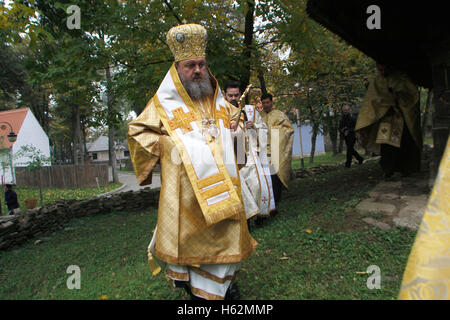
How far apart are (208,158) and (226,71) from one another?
141 inches

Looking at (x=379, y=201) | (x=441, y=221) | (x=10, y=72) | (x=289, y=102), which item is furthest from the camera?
(x=10, y=72)

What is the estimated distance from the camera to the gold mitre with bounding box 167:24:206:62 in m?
2.31

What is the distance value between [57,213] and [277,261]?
5213 millimetres

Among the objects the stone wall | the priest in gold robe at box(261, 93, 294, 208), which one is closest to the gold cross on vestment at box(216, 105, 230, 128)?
the priest in gold robe at box(261, 93, 294, 208)

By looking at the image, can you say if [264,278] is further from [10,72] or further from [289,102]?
[10,72]

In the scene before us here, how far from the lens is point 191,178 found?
2129 millimetres

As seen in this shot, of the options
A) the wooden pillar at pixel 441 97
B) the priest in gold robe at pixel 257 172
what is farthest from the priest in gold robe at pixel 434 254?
the wooden pillar at pixel 441 97

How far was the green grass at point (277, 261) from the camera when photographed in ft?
9.07

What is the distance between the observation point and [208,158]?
218cm

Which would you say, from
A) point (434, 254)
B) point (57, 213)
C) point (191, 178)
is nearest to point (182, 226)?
point (191, 178)

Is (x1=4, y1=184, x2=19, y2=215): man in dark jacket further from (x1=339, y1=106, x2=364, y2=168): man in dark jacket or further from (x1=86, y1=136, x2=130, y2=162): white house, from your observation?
(x1=86, y1=136, x2=130, y2=162): white house

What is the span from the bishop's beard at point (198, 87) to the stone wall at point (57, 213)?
4.67 m

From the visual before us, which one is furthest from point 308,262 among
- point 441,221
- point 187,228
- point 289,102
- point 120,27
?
point 289,102

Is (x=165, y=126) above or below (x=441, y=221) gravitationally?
above
